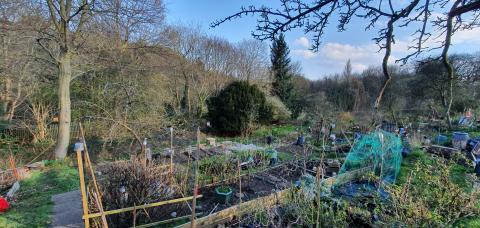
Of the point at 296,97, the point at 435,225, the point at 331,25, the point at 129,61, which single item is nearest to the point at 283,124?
the point at 296,97

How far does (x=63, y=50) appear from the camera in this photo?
7.91 meters

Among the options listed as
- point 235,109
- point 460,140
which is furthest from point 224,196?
point 235,109

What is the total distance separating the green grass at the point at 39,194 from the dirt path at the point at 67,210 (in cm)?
9

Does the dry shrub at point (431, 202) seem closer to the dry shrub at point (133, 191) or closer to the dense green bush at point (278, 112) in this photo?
the dry shrub at point (133, 191)

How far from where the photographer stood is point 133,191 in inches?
148

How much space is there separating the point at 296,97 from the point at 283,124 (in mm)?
4354

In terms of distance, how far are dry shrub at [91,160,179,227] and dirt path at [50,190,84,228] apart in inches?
27.1

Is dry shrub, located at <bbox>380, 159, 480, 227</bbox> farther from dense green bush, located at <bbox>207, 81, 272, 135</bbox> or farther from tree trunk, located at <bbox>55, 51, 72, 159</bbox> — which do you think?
dense green bush, located at <bbox>207, 81, 272, 135</bbox>

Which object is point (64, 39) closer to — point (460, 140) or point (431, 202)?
point (431, 202)

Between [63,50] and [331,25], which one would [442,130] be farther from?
[63,50]

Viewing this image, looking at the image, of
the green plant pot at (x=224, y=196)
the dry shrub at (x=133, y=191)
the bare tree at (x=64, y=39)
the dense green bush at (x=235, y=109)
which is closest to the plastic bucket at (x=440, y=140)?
the dense green bush at (x=235, y=109)

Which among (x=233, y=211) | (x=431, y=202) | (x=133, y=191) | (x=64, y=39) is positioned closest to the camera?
(x=431, y=202)

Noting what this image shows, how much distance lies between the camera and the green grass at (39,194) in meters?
4.12

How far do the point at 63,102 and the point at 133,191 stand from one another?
5.68 metres
